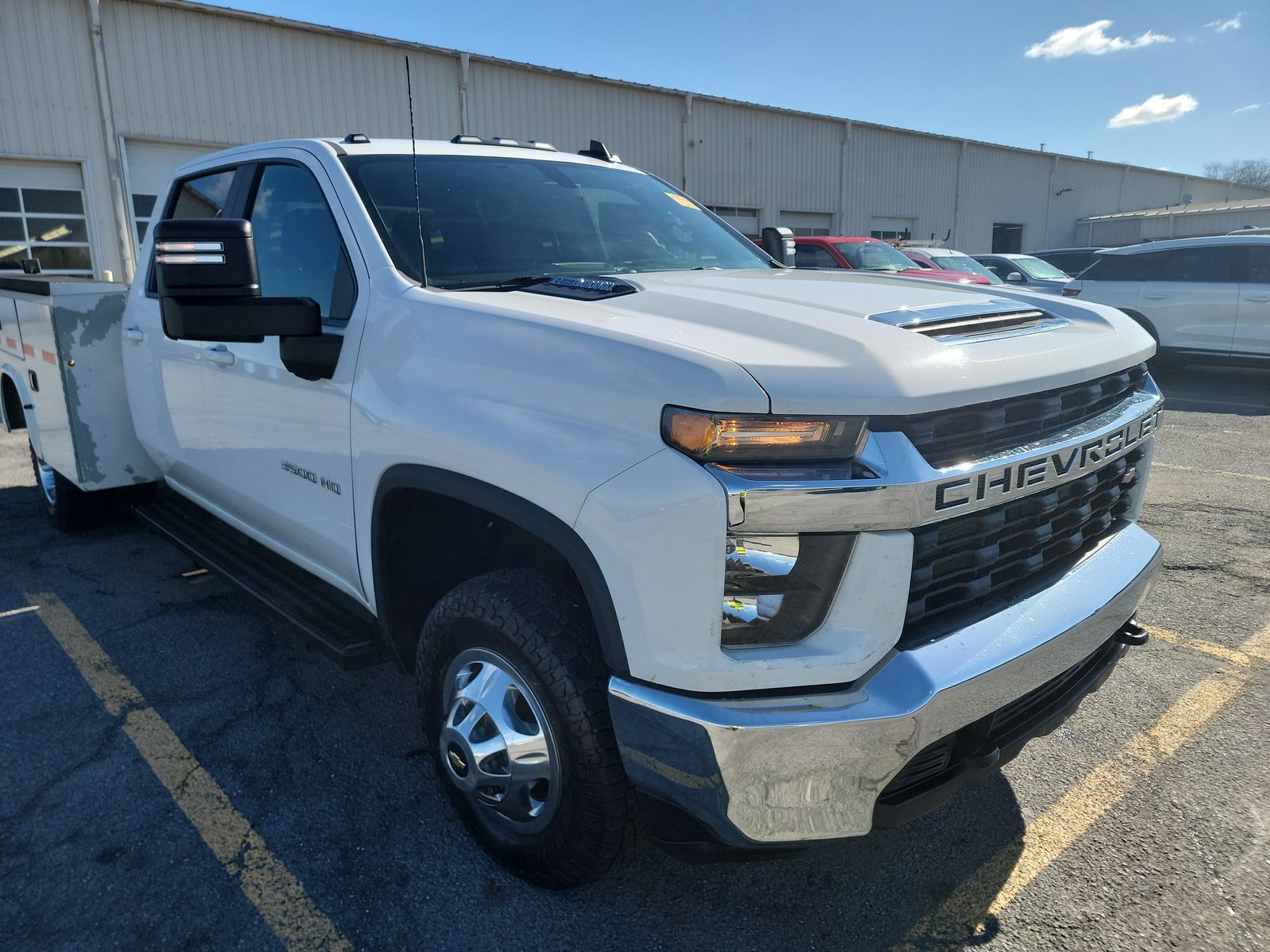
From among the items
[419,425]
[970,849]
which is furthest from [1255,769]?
[419,425]

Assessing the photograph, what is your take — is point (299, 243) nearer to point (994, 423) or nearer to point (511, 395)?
point (511, 395)

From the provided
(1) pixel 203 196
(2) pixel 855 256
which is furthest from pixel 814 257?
(1) pixel 203 196

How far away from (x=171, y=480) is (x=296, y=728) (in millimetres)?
1791

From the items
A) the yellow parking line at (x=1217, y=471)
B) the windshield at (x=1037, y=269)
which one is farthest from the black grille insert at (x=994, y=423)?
the windshield at (x=1037, y=269)

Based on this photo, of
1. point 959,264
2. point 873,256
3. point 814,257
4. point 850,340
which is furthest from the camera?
point 959,264

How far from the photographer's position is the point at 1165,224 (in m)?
38.0

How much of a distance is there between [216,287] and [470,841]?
1.70 metres

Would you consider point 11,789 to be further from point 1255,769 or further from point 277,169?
point 1255,769

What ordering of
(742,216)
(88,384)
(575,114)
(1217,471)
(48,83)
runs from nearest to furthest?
1. (88,384)
2. (1217,471)
3. (48,83)
4. (575,114)
5. (742,216)

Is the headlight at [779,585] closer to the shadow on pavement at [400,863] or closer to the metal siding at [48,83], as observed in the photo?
the shadow on pavement at [400,863]

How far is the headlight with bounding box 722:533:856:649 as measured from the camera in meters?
1.78

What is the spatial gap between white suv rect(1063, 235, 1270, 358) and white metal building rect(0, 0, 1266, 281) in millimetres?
11845

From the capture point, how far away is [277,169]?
128 inches

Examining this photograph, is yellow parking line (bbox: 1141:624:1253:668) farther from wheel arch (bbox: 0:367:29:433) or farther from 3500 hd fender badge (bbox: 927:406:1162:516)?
wheel arch (bbox: 0:367:29:433)
